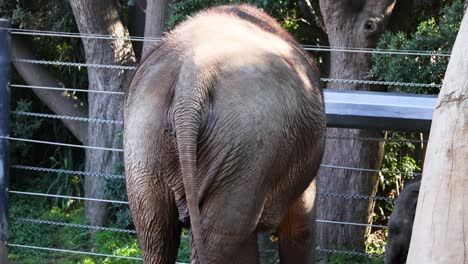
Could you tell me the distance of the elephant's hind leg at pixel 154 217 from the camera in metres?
4.36

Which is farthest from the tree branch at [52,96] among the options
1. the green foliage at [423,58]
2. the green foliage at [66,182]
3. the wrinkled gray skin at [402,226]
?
the wrinkled gray skin at [402,226]

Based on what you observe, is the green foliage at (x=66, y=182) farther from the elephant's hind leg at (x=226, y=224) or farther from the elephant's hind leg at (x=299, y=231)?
the elephant's hind leg at (x=226, y=224)

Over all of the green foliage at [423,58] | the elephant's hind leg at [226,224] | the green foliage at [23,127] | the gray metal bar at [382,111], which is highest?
the green foliage at [423,58]

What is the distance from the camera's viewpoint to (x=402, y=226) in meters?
5.63

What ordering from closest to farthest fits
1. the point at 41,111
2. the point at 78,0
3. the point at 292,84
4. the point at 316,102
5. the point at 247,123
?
1. the point at 247,123
2. the point at 292,84
3. the point at 316,102
4. the point at 78,0
5. the point at 41,111

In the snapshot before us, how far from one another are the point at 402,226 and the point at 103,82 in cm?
450

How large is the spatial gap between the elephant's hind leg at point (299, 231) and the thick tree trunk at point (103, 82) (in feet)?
13.5

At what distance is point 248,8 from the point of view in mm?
5371

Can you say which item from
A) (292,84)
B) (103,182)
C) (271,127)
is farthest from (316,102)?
(103,182)

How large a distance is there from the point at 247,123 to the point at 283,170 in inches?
14.5

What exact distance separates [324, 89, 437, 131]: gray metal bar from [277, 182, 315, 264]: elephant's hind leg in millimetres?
892

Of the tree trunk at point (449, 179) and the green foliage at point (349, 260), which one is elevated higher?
the tree trunk at point (449, 179)

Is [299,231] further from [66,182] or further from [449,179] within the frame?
[66,182]

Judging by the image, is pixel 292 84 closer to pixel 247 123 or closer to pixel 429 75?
pixel 247 123
